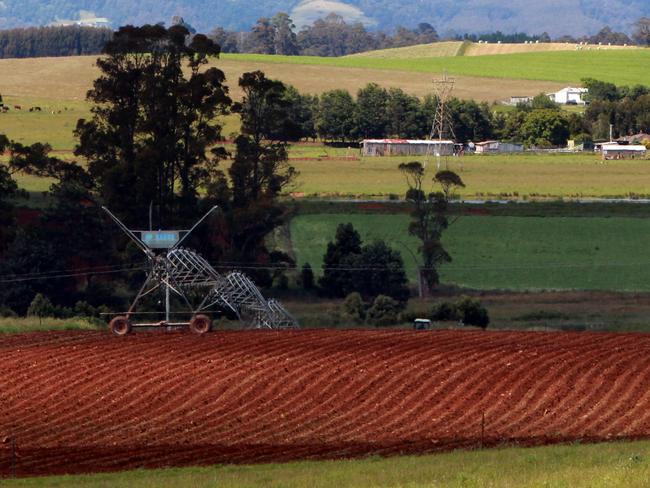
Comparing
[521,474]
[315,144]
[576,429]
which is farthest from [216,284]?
[315,144]

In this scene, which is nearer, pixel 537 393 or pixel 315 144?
pixel 537 393

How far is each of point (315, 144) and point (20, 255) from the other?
83400 millimetres

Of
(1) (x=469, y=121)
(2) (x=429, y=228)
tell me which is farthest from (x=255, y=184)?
(1) (x=469, y=121)

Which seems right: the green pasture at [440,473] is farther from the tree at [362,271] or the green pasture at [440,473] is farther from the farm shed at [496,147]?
the farm shed at [496,147]

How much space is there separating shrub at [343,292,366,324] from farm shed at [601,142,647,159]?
77.4 meters

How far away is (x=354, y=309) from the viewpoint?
5741 centimetres

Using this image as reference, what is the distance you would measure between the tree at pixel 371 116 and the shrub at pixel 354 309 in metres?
89.0

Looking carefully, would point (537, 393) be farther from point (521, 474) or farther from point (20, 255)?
point (20, 255)

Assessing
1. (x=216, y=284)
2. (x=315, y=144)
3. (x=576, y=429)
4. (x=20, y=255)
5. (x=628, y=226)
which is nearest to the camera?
(x=576, y=429)

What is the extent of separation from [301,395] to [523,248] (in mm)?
44024

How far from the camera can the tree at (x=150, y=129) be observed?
228 feet

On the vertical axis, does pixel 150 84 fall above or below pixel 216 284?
above

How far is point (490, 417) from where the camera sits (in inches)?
1190

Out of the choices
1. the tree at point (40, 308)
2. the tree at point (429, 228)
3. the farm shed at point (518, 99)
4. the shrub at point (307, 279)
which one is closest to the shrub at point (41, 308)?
the tree at point (40, 308)
